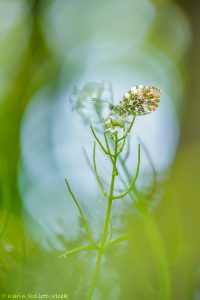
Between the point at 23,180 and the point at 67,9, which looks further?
the point at 67,9

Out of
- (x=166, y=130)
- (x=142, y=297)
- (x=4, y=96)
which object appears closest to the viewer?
(x=142, y=297)

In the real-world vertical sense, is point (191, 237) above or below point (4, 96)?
below

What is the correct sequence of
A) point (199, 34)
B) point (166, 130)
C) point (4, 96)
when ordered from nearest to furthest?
1. point (166, 130)
2. point (199, 34)
3. point (4, 96)

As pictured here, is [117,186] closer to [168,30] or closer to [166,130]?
[166,130]

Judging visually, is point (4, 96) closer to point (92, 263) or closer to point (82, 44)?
point (82, 44)

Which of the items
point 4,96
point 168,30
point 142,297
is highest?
point 168,30

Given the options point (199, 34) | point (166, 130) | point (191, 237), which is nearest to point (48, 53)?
point (199, 34)
